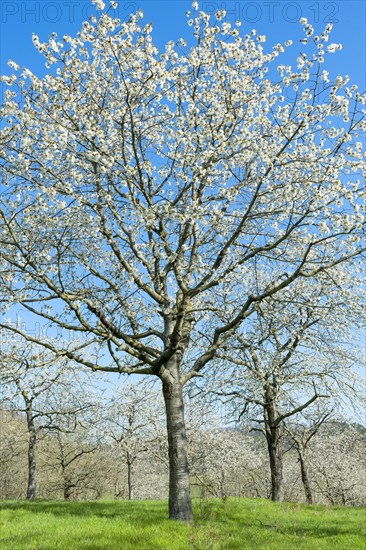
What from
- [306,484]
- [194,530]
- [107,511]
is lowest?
[306,484]

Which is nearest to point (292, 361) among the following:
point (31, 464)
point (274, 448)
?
point (274, 448)

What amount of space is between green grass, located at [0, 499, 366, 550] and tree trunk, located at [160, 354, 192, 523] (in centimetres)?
46

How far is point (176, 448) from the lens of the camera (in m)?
11.8

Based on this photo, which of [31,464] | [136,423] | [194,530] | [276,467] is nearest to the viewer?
[194,530]

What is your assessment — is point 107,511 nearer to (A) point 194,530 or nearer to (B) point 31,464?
(A) point 194,530

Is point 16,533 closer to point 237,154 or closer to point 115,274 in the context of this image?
point 115,274

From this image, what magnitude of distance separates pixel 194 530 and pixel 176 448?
2700 mm

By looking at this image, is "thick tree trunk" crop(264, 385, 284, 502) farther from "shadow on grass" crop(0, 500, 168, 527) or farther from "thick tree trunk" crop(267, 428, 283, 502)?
"shadow on grass" crop(0, 500, 168, 527)

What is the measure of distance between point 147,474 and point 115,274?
53655 mm

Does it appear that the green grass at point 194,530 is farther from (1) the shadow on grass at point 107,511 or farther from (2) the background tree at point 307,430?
(2) the background tree at point 307,430

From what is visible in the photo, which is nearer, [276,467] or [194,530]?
[194,530]

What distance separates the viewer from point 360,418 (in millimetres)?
18938

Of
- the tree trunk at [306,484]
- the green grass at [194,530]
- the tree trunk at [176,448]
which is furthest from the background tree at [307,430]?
the tree trunk at [176,448]

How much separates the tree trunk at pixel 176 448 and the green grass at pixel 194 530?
464mm
